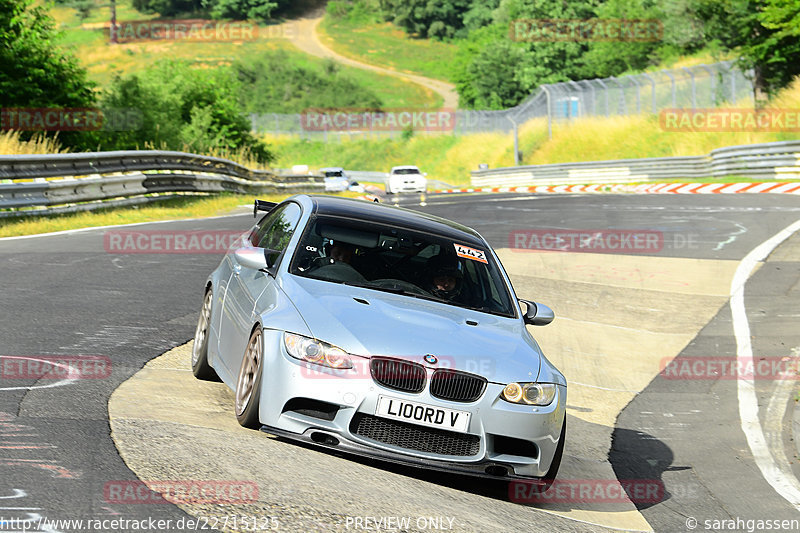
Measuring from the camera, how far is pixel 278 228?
812 cm

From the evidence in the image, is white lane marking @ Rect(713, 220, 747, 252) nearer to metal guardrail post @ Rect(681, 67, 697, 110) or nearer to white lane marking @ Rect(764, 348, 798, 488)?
white lane marking @ Rect(764, 348, 798, 488)

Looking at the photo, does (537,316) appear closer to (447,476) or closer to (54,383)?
(447,476)

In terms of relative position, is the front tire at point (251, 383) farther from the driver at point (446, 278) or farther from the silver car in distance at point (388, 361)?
the driver at point (446, 278)

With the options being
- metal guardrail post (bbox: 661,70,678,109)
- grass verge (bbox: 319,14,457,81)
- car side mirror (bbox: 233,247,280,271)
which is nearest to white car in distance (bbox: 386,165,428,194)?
metal guardrail post (bbox: 661,70,678,109)

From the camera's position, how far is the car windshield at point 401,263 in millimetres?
7258

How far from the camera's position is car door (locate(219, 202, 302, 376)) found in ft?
22.9

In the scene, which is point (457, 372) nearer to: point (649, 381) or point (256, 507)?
point (256, 507)

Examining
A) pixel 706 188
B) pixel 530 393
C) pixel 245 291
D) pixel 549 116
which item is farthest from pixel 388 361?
pixel 549 116

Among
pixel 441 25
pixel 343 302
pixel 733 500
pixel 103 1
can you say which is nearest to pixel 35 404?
pixel 343 302

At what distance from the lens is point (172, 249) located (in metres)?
16.0

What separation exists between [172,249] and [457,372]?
1064 centimetres

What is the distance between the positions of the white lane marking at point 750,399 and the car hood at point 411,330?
213 centimetres

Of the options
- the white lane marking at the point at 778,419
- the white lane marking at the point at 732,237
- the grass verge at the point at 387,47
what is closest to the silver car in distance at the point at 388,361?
the white lane marking at the point at 778,419

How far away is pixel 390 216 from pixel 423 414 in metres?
2.22
